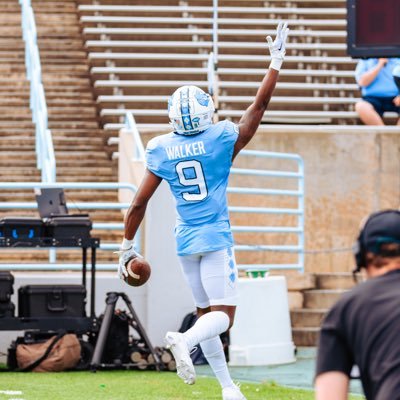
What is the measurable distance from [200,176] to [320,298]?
620 centimetres

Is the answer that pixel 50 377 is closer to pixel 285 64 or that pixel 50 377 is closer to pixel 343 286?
pixel 343 286

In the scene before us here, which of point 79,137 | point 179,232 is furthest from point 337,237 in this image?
point 179,232

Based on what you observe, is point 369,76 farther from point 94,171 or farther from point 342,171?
point 94,171

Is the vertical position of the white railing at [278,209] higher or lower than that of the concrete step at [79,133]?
lower

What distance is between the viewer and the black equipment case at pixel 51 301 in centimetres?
1200

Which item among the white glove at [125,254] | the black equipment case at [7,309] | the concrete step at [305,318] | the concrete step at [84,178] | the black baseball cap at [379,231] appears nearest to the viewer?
the black baseball cap at [379,231]

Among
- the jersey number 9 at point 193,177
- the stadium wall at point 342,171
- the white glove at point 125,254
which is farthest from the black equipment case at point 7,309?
the stadium wall at point 342,171

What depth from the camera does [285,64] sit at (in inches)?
840

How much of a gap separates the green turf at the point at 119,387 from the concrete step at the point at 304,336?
8.57ft

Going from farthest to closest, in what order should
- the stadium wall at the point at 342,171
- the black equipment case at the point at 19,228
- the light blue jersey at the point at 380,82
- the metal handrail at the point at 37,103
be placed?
1. the light blue jersey at the point at 380,82
2. the stadium wall at the point at 342,171
3. the metal handrail at the point at 37,103
4. the black equipment case at the point at 19,228

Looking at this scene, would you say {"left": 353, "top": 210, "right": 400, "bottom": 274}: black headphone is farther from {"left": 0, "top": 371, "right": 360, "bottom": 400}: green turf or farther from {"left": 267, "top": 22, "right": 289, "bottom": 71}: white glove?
{"left": 0, "top": 371, "right": 360, "bottom": 400}: green turf

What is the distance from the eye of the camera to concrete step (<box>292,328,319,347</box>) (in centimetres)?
1375

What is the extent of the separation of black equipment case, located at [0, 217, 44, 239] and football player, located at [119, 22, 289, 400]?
11.3ft

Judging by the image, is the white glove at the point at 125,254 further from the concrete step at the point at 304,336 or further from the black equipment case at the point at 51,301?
the concrete step at the point at 304,336
